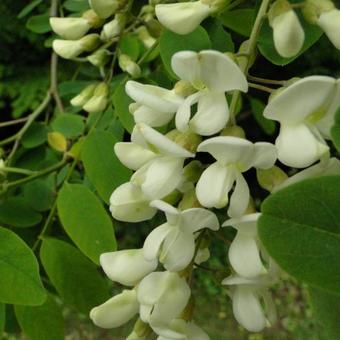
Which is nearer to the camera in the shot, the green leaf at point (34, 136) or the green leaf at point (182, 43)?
the green leaf at point (182, 43)

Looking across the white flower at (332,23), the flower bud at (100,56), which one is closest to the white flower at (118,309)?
the white flower at (332,23)

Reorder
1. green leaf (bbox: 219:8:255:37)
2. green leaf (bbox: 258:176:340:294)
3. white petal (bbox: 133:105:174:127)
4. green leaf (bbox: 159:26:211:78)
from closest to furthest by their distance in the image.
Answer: green leaf (bbox: 258:176:340:294) < white petal (bbox: 133:105:174:127) < green leaf (bbox: 159:26:211:78) < green leaf (bbox: 219:8:255:37)

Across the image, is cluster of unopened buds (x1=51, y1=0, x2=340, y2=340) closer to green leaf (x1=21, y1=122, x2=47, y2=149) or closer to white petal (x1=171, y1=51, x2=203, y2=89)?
white petal (x1=171, y1=51, x2=203, y2=89)

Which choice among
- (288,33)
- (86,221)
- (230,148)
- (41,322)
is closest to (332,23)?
(288,33)

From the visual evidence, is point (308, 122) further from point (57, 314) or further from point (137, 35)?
point (137, 35)

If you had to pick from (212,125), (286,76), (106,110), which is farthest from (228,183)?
(286,76)

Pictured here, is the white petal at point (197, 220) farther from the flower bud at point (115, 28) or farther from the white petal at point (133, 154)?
the flower bud at point (115, 28)

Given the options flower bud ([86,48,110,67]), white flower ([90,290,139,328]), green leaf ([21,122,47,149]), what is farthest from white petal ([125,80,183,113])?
green leaf ([21,122,47,149])

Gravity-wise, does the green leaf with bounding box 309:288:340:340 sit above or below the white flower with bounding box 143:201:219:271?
below
